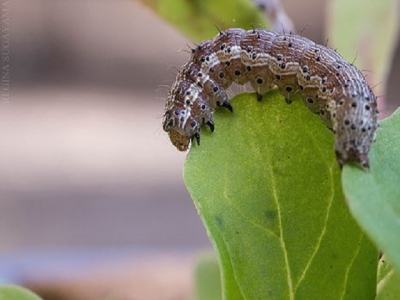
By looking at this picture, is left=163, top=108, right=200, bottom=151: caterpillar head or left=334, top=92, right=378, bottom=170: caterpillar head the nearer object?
left=334, top=92, right=378, bottom=170: caterpillar head

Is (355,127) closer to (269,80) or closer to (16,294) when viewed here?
(269,80)

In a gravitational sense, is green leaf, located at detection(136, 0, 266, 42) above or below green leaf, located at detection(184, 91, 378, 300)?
above

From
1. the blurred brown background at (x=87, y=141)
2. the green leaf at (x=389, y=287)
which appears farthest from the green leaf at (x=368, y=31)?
the blurred brown background at (x=87, y=141)

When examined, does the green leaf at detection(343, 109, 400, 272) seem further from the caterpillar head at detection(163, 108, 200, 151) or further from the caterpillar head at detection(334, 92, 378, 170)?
the caterpillar head at detection(163, 108, 200, 151)

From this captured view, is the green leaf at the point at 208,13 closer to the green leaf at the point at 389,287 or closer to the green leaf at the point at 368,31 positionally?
the green leaf at the point at 368,31

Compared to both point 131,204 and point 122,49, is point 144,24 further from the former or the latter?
point 131,204

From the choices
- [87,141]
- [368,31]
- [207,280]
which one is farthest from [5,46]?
[368,31]

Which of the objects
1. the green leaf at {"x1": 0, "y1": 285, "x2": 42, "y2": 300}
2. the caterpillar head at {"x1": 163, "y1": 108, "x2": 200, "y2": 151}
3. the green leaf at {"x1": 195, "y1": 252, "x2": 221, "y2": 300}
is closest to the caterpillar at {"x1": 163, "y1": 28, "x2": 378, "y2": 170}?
the caterpillar head at {"x1": 163, "y1": 108, "x2": 200, "y2": 151}

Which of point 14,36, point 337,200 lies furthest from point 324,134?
point 14,36
